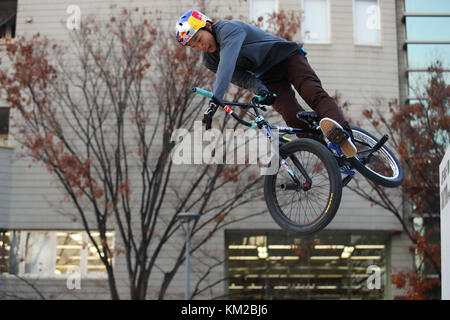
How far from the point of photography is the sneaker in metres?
5.69

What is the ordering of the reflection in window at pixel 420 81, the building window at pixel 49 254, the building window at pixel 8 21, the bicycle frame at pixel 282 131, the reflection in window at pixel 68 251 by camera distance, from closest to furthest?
the bicycle frame at pixel 282 131 → the reflection in window at pixel 420 81 → the building window at pixel 49 254 → the reflection in window at pixel 68 251 → the building window at pixel 8 21

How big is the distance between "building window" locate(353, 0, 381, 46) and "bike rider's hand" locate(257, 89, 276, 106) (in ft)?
48.7

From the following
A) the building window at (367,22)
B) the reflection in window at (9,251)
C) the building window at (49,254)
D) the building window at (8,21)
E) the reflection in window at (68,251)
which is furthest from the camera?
the building window at (8,21)

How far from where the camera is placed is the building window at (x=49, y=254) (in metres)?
19.6

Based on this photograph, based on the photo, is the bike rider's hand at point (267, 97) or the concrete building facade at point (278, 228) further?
the concrete building facade at point (278, 228)

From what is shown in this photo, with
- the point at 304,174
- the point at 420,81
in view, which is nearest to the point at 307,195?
the point at 304,174

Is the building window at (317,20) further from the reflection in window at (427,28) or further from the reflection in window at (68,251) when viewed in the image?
the reflection in window at (68,251)

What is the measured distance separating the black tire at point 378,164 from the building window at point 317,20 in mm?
13702

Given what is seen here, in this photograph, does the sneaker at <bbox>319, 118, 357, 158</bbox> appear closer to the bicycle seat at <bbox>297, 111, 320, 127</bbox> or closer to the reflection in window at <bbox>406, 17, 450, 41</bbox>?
the bicycle seat at <bbox>297, 111, 320, 127</bbox>

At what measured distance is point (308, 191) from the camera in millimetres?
6125

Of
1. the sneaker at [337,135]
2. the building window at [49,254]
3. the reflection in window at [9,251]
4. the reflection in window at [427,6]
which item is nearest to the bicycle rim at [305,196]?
the sneaker at [337,135]

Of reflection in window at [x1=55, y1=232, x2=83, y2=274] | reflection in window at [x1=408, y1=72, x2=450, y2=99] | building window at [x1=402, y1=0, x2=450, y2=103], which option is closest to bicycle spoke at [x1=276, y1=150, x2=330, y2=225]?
reflection in window at [x1=408, y1=72, x2=450, y2=99]

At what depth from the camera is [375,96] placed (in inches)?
753

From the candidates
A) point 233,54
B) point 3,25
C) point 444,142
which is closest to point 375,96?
point 444,142
